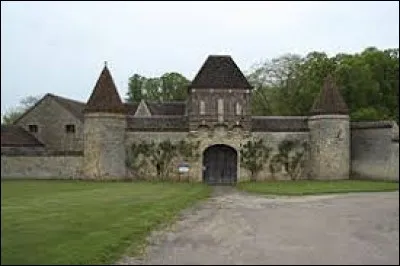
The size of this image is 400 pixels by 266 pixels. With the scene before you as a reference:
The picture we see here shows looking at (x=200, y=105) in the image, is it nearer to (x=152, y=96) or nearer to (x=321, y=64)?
(x=321, y=64)

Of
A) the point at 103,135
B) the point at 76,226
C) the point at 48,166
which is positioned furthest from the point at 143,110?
the point at 76,226

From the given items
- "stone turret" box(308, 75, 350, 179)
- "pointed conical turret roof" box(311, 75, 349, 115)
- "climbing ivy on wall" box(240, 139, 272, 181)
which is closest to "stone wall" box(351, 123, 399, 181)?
"stone turret" box(308, 75, 350, 179)

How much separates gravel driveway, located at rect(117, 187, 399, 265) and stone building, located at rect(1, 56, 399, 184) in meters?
24.7

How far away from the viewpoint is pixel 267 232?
15.8 meters

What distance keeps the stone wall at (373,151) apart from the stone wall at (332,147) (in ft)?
2.86

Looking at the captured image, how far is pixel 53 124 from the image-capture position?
2329 inches

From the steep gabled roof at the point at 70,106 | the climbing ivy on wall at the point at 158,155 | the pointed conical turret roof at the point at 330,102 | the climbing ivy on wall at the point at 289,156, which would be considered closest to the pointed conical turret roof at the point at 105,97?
the climbing ivy on wall at the point at 158,155

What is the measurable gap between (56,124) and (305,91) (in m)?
23.1

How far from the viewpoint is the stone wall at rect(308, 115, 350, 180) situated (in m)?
45.1

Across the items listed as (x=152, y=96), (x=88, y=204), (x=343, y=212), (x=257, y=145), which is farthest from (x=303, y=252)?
(x=152, y=96)

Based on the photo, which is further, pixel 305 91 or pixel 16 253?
pixel 305 91

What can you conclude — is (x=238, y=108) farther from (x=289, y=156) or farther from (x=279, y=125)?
(x=289, y=156)

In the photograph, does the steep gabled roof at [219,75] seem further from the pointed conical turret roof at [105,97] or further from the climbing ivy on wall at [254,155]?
the pointed conical turret roof at [105,97]

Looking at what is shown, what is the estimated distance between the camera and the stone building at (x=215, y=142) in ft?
149
